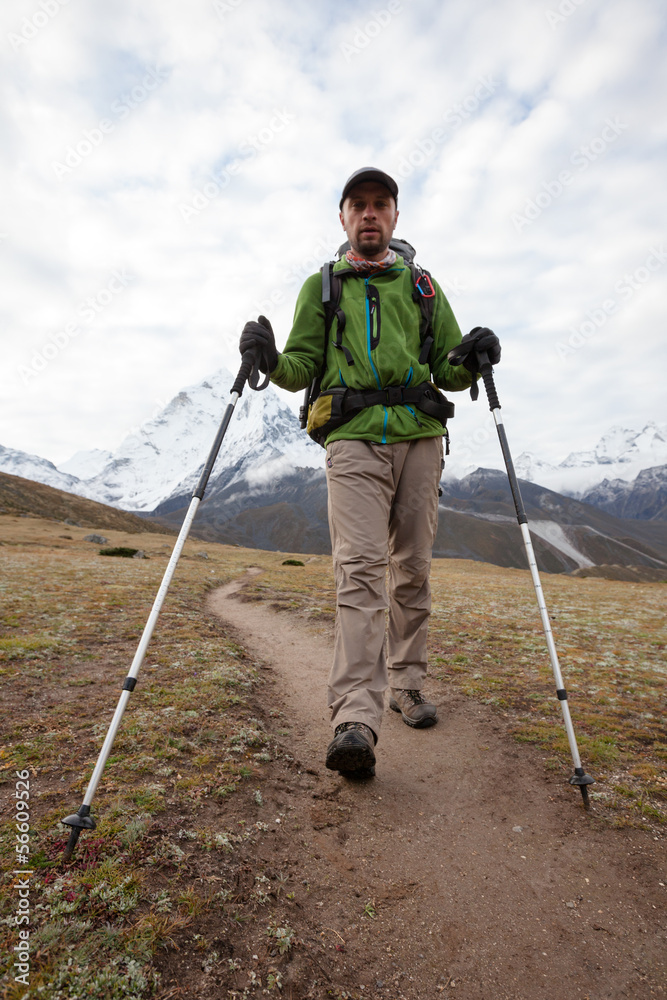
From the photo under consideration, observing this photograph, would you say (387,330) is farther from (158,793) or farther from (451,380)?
(158,793)

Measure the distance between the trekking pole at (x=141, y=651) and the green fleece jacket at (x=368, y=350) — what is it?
46 cm

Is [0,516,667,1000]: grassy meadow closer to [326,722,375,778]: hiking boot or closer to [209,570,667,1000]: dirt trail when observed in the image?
[209,570,667,1000]: dirt trail

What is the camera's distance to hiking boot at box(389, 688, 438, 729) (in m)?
5.44

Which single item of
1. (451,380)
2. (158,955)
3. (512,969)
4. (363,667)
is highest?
(451,380)

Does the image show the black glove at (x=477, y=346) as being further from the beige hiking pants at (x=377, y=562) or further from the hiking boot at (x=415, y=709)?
the hiking boot at (x=415, y=709)

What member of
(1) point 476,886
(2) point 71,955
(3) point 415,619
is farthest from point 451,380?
(2) point 71,955

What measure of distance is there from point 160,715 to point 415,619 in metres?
2.89

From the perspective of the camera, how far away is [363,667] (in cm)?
421

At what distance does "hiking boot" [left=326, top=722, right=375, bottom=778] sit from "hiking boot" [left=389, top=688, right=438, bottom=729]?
158 cm

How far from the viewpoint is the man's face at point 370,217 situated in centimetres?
524

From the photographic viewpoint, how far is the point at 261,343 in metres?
4.69

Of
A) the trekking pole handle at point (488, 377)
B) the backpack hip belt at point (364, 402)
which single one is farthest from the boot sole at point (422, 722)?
the trekking pole handle at point (488, 377)

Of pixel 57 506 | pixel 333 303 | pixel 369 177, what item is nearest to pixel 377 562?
pixel 333 303

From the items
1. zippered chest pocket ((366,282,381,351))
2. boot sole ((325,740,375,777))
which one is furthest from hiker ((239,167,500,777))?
boot sole ((325,740,375,777))
